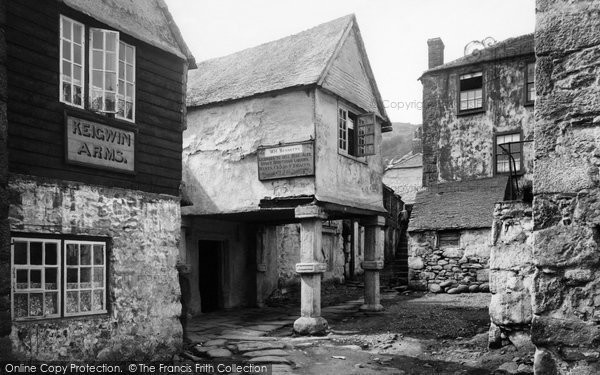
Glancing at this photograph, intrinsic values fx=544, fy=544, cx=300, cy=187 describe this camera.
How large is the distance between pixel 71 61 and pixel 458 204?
55.7 feet

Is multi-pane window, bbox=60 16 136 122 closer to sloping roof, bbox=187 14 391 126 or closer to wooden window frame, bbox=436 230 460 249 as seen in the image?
sloping roof, bbox=187 14 391 126

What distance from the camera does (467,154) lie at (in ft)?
77.6

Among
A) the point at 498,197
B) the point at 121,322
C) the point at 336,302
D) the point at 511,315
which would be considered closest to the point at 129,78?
the point at 121,322

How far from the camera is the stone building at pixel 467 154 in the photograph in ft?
67.6

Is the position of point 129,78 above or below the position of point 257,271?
above

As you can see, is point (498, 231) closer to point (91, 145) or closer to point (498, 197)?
point (91, 145)

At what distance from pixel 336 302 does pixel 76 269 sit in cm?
1218

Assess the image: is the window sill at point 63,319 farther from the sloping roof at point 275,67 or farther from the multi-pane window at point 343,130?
the multi-pane window at point 343,130

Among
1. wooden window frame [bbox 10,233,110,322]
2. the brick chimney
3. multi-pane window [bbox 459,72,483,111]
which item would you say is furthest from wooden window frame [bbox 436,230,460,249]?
wooden window frame [bbox 10,233,110,322]

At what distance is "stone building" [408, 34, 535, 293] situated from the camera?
20.6m

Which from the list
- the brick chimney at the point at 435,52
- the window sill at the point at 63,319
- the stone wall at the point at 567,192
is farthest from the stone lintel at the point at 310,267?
the brick chimney at the point at 435,52

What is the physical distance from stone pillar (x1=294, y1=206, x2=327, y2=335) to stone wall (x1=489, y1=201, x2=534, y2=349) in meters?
5.18

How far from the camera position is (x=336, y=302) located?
1934 centimetres

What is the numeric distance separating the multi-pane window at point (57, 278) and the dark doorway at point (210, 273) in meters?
9.05
